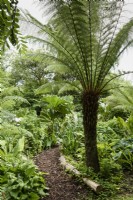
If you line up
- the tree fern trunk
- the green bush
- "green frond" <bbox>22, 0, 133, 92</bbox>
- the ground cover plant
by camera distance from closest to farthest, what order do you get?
the green bush < the ground cover plant < "green frond" <bbox>22, 0, 133, 92</bbox> < the tree fern trunk

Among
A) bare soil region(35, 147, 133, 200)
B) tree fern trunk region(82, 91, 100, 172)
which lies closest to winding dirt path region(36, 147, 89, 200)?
bare soil region(35, 147, 133, 200)

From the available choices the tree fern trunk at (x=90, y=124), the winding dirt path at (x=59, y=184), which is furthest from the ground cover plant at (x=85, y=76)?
the winding dirt path at (x=59, y=184)

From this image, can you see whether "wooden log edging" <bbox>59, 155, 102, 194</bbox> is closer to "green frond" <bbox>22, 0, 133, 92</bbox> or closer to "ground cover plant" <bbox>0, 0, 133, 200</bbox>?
"ground cover plant" <bbox>0, 0, 133, 200</bbox>

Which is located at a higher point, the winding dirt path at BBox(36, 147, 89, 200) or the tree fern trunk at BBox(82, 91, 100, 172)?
the tree fern trunk at BBox(82, 91, 100, 172)

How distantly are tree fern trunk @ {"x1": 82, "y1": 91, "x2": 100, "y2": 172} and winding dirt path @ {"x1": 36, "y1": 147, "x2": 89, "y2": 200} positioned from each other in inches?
19.2

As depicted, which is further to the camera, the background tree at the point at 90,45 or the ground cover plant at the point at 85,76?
the background tree at the point at 90,45

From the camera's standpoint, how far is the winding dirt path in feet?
15.6

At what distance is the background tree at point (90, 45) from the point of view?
17.1 ft

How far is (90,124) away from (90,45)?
1381mm

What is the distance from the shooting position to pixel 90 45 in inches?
206

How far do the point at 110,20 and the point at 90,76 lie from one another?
1.05 metres

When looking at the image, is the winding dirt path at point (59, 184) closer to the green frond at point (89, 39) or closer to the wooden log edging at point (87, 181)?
the wooden log edging at point (87, 181)

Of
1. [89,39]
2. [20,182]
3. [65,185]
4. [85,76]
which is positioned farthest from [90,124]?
[20,182]

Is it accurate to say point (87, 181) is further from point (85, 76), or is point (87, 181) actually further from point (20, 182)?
point (85, 76)
